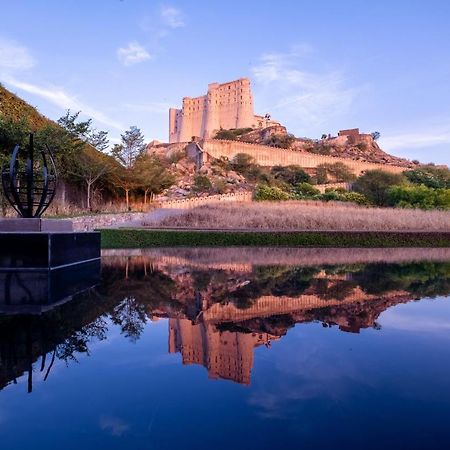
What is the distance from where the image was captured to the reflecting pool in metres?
2.13

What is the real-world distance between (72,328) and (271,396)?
6.55ft

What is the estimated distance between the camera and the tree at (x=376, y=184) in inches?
1206

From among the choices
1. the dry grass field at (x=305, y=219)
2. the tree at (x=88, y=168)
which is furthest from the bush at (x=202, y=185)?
the dry grass field at (x=305, y=219)

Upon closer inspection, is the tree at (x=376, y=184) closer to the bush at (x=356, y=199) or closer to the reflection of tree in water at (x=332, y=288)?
the bush at (x=356, y=199)

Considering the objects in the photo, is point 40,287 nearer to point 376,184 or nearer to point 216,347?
point 216,347

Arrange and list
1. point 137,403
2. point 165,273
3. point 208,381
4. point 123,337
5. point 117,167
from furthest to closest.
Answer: point 117,167 → point 165,273 → point 123,337 → point 208,381 → point 137,403

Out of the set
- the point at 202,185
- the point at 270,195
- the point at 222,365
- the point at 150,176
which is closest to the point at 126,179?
the point at 150,176

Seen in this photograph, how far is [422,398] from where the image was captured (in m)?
2.56

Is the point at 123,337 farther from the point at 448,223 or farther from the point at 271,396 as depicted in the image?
the point at 448,223

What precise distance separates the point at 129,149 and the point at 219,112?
40894 mm

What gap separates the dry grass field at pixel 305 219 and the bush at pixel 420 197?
16.8ft

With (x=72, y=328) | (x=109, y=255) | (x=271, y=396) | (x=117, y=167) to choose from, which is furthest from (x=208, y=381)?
(x=117, y=167)

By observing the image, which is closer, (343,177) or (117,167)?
(117,167)

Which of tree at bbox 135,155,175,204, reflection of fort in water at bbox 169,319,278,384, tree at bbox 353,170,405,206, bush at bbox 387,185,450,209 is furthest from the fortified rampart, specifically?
reflection of fort in water at bbox 169,319,278,384
